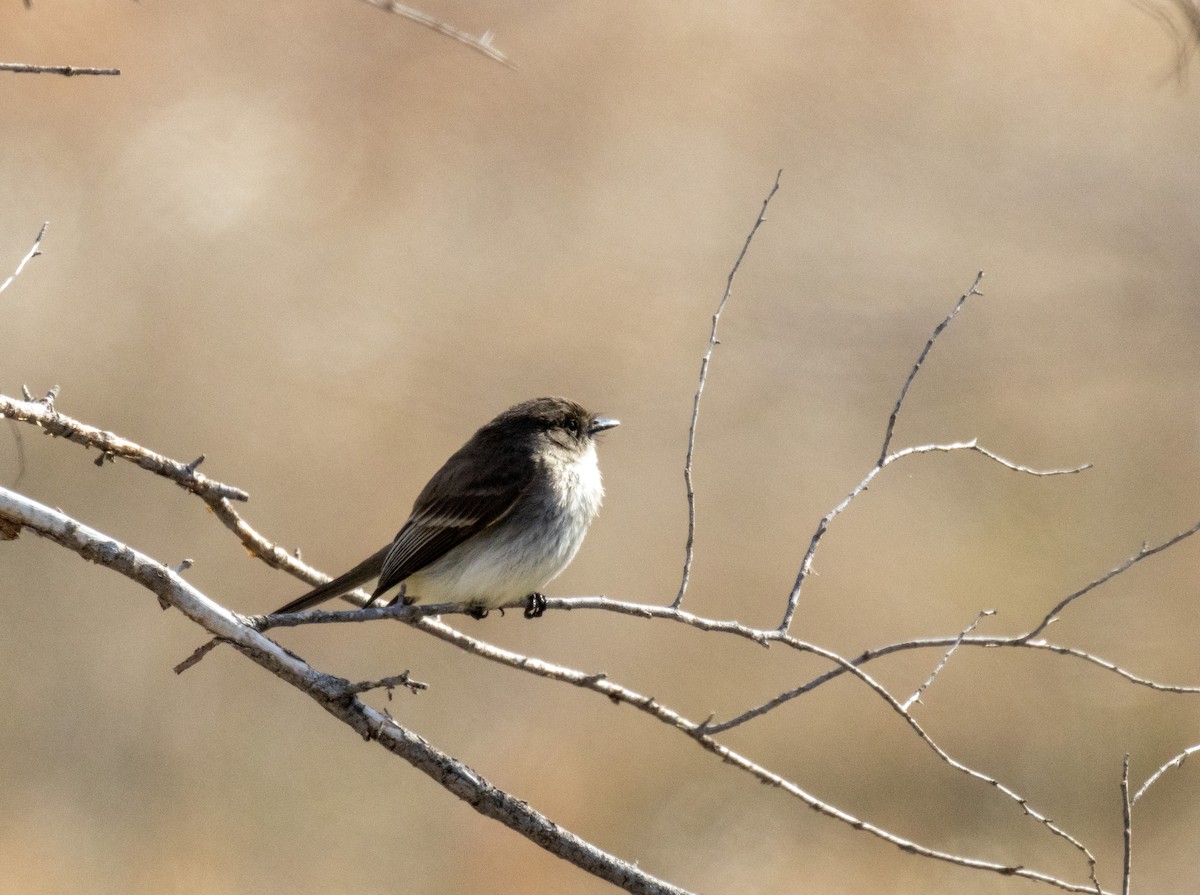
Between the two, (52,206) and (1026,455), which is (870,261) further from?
(52,206)

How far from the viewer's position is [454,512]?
5.51 meters

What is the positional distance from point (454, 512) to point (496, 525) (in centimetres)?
25

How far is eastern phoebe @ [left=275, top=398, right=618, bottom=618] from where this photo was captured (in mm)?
5148

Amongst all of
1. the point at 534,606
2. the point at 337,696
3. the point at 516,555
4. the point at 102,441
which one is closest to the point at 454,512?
the point at 516,555

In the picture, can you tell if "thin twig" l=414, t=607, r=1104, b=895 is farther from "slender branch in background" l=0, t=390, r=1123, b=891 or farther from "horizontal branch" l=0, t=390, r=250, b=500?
"horizontal branch" l=0, t=390, r=250, b=500

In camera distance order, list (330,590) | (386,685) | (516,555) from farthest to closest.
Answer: (516,555), (330,590), (386,685)

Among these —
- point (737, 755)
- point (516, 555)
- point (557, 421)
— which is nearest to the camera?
point (737, 755)

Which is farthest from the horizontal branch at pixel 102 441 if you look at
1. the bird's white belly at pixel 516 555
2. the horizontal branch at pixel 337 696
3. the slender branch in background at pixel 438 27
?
the slender branch in background at pixel 438 27

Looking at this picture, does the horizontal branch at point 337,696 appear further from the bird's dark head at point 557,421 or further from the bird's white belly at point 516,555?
the bird's dark head at point 557,421

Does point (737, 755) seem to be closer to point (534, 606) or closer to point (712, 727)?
point (712, 727)

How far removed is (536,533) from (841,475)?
7.64 metres

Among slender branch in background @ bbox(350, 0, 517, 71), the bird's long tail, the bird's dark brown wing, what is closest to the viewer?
slender branch in background @ bbox(350, 0, 517, 71)

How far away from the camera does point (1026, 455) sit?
12734 millimetres

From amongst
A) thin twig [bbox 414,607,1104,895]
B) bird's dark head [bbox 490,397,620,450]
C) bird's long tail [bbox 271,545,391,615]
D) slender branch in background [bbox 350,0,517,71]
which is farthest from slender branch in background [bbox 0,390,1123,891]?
bird's dark head [bbox 490,397,620,450]
